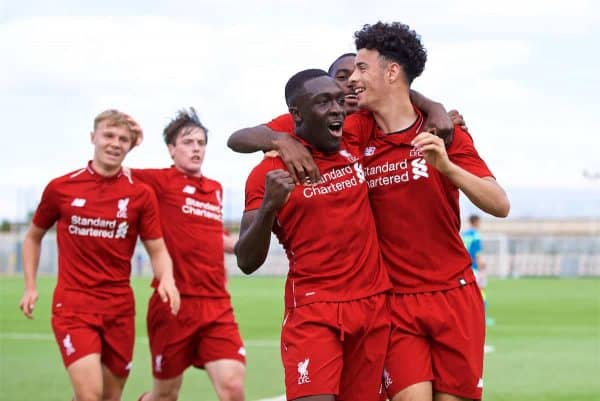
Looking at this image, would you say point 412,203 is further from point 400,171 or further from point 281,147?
point 281,147

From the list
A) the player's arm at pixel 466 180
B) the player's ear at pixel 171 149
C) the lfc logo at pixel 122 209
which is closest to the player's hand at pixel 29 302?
the lfc logo at pixel 122 209

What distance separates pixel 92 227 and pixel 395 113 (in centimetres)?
334

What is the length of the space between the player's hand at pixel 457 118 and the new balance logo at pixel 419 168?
419 mm

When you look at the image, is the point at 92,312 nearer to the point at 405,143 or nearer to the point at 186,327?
the point at 186,327

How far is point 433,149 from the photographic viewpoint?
6008 millimetres

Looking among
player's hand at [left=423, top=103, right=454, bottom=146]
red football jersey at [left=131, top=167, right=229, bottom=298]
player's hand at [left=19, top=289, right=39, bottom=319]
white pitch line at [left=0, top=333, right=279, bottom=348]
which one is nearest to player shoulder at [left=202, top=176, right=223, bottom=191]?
red football jersey at [left=131, top=167, right=229, bottom=298]

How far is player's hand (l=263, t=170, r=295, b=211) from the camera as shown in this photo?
583cm

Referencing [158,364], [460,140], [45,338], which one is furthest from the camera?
[45,338]

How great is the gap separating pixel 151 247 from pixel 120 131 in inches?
38.9

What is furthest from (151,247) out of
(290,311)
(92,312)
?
(290,311)

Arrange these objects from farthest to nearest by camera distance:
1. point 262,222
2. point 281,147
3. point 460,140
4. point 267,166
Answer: point 460,140
point 267,166
point 281,147
point 262,222

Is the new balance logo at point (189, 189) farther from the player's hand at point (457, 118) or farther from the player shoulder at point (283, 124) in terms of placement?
the player's hand at point (457, 118)

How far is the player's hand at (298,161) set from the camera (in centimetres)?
613

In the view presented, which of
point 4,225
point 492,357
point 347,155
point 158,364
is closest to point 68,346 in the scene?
point 158,364
